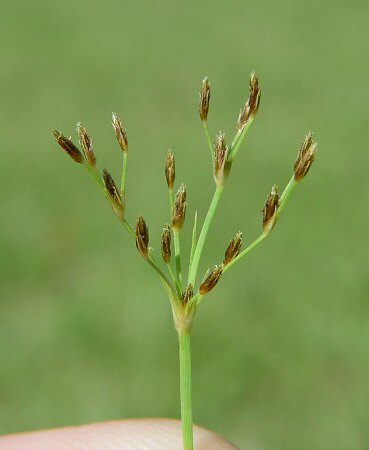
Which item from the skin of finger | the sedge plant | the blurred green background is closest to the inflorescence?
the sedge plant

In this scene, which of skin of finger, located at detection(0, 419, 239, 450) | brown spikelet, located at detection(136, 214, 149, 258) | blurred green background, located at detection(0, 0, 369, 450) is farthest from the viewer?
blurred green background, located at detection(0, 0, 369, 450)

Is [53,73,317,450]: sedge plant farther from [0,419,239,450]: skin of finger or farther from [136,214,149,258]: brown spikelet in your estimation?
[0,419,239,450]: skin of finger

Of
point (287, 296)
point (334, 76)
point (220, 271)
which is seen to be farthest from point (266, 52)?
point (220, 271)

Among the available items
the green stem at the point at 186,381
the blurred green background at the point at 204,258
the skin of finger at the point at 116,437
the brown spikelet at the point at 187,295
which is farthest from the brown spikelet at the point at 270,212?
the blurred green background at the point at 204,258

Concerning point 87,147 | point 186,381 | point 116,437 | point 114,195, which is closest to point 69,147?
point 87,147

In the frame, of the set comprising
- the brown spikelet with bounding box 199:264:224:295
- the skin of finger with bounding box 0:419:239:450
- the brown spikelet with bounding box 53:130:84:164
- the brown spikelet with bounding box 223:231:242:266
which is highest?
the brown spikelet with bounding box 53:130:84:164

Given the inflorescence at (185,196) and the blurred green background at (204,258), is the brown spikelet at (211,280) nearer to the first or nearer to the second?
the inflorescence at (185,196)

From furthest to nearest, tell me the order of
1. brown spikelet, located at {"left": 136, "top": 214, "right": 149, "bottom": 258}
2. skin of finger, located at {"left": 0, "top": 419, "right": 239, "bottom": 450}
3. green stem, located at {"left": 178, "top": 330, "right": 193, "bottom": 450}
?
skin of finger, located at {"left": 0, "top": 419, "right": 239, "bottom": 450}, green stem, located at {"left": 178, "top": 330, "right": 193, "bottom": 450}, brown spikelet, located at {"left": 136, "top": 214, "right": 149, "bottom": 258}
